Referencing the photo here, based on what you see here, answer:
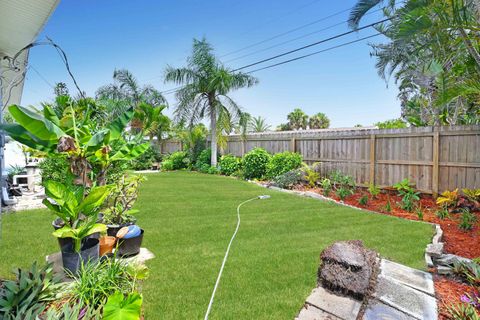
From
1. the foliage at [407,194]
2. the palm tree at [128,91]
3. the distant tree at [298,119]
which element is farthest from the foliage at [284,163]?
the distant tree at [298,119]

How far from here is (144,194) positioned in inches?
328

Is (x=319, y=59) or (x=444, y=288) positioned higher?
(x=319, y=59)

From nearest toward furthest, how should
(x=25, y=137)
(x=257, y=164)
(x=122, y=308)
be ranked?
(x=122, y=308) < (x=25, y=137) < (x=257, y=164)

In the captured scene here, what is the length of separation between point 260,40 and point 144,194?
10677 millimetres

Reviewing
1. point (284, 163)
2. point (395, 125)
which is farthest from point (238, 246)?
point (395, 125)

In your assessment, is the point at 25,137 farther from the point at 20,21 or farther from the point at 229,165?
the point at 229,165

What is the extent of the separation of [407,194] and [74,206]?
7198 mm

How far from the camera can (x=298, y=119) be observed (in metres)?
36.9

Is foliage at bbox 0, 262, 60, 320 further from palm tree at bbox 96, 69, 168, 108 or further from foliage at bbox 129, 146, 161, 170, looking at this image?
palm tree at bbox 96, 69, 168, 108

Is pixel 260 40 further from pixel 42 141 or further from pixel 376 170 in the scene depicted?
pixel 42 141

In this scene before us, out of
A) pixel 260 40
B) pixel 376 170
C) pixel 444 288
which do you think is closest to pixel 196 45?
pixel 260 40

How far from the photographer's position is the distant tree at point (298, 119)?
36.8 meters

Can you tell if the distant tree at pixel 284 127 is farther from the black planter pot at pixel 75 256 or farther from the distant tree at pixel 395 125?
the black planter pot at pixel 75 256

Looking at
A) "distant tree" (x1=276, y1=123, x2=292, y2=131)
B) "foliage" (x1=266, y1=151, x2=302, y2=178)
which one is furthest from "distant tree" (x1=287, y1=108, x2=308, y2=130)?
"foliage" (x1=266, y1=151, x2=302, y2=178)
